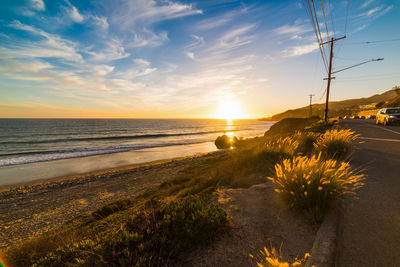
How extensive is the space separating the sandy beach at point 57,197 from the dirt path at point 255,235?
7.59 metres

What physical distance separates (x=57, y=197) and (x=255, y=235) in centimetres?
1192

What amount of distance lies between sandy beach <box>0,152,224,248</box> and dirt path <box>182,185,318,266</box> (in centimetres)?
759

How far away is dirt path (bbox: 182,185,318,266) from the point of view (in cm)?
246

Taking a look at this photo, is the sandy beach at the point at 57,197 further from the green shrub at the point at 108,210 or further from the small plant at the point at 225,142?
the small plant at the point at 225,142

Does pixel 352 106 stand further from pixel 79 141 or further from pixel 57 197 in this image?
pixel 57 197

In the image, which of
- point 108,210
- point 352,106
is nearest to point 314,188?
point 108,210

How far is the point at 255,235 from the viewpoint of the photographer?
114 inches

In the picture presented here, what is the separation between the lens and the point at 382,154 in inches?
278

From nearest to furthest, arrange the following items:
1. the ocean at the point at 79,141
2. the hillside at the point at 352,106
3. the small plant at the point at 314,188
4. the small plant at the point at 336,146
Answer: the small plant at the point at 314,188 < the small plant at the point at 336,146 < the ocean at the point at 79,141 < the hillside at the point at 352,106

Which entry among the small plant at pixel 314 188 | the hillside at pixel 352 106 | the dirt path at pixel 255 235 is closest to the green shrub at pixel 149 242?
the dirt path at pixel 255 235

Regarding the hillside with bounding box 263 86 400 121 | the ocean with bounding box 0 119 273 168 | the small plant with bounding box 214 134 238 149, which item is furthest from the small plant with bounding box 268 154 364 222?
the hillside with bounding box 263 86 400 121

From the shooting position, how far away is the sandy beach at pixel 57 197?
707cm

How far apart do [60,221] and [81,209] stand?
103cm

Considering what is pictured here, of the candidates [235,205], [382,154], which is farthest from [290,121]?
[235,205]
